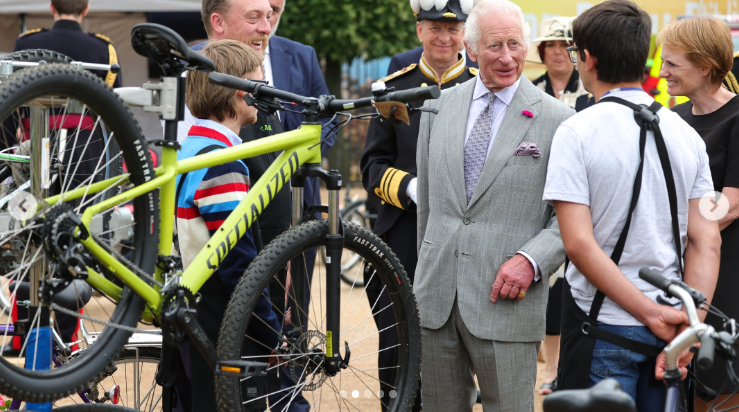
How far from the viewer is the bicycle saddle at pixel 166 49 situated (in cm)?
209

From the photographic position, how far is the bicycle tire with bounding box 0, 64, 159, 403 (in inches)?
69.7

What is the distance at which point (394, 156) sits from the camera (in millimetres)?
3889

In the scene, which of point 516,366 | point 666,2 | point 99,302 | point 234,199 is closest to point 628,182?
point 516,366

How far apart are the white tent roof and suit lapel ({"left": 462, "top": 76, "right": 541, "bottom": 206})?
5.61 metres

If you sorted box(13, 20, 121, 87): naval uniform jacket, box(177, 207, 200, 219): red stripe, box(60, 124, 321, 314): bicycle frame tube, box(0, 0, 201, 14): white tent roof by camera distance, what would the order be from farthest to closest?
box(0, 0, 201, 14): white tent roof, box(13, 20, 121, 87): naval uniform jacket, box(177, 207, 200, 219): red stripe, box(60, 124, 321, 314): bicycle frame tube

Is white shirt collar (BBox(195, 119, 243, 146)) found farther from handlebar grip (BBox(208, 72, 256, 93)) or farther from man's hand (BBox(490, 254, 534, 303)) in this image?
man's hand (BBox(490, 254, 534, 303))

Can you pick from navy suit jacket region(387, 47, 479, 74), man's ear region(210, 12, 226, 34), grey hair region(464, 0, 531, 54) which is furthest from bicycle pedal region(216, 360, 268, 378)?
navy suit jacket region(387, 47, 479, 74)

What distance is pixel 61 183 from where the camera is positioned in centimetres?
223

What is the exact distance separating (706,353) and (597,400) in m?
0.49

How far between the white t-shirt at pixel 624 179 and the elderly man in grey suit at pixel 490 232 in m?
0.39

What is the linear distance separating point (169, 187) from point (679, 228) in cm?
153

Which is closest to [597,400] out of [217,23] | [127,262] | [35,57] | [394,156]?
[127,262]

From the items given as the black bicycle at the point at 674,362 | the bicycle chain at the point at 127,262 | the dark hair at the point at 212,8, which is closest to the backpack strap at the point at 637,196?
the black bicycle at the point at 674,362

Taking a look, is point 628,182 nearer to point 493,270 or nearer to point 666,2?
point 493,270
